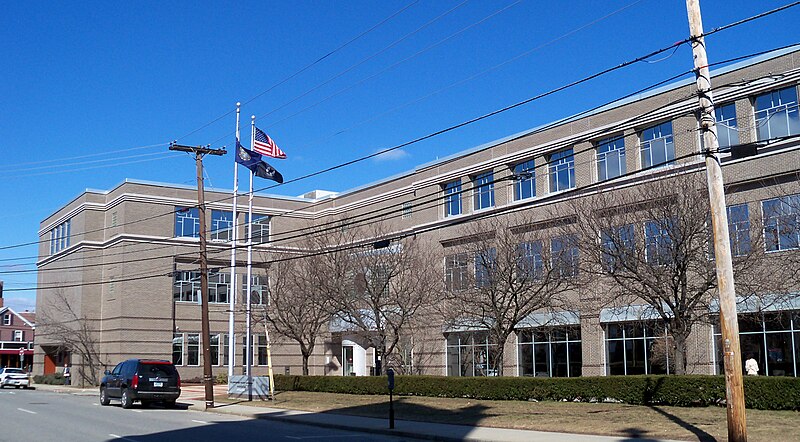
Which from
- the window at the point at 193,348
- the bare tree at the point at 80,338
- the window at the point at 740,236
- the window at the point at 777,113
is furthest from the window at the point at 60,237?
the window at the point at 740,236

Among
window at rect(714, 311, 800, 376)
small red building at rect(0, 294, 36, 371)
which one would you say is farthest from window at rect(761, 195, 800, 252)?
small red building at rect(0, 294, 36, 371)

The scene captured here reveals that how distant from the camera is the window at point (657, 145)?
36531mm

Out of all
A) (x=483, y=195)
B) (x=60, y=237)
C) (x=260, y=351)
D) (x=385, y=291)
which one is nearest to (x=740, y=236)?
(x=385, y=291)

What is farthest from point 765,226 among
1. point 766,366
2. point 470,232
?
point 470,232

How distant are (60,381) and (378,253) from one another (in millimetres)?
33951

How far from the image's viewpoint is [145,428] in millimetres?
21703

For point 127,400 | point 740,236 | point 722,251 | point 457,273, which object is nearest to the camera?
point 722,251

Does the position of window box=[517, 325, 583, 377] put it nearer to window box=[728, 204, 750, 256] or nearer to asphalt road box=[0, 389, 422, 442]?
A: window box=[728, 204, 750, 256]

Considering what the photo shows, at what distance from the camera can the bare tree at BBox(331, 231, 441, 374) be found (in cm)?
3816

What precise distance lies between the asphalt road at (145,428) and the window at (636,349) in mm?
16788

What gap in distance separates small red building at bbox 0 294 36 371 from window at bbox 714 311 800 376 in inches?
3876

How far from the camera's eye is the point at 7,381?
56.5m

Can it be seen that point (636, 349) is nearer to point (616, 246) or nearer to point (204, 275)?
point (616, 246)

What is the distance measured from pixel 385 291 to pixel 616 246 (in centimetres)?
1449
